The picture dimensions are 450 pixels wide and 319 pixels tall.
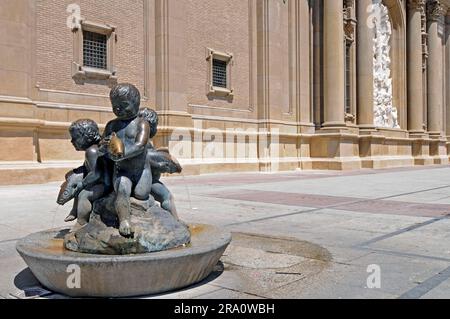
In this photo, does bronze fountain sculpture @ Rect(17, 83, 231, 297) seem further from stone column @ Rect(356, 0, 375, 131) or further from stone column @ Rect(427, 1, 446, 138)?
stone column @ Rect(427, 1, 446, 138)

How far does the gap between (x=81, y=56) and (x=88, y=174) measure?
39.6ft

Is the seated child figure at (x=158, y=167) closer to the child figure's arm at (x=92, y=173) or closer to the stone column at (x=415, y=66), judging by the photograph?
the child figure's arm at (x=92, y=173)

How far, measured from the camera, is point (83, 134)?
423cm

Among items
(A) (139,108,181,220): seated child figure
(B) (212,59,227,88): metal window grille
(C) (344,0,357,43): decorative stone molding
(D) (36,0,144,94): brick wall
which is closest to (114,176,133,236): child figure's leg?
(A) (139,108,181,220): seated child figure

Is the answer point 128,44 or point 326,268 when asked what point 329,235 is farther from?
point 128,44

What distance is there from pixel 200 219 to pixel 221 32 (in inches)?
585

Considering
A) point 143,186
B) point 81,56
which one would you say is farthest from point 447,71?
point 143,186

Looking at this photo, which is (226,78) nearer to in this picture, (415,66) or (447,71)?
(415,66)

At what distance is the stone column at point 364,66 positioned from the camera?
26.8 metres

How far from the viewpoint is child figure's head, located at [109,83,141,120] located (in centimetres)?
391

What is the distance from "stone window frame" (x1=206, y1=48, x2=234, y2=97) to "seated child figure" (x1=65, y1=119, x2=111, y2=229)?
15.6m

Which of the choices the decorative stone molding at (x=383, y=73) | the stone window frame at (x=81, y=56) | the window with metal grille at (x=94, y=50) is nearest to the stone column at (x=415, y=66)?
the decorative stone molding at (x=383, y=73)

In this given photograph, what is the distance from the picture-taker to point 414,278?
3910 millimetres

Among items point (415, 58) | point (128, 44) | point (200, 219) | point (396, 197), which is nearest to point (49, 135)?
point (128, 44)
